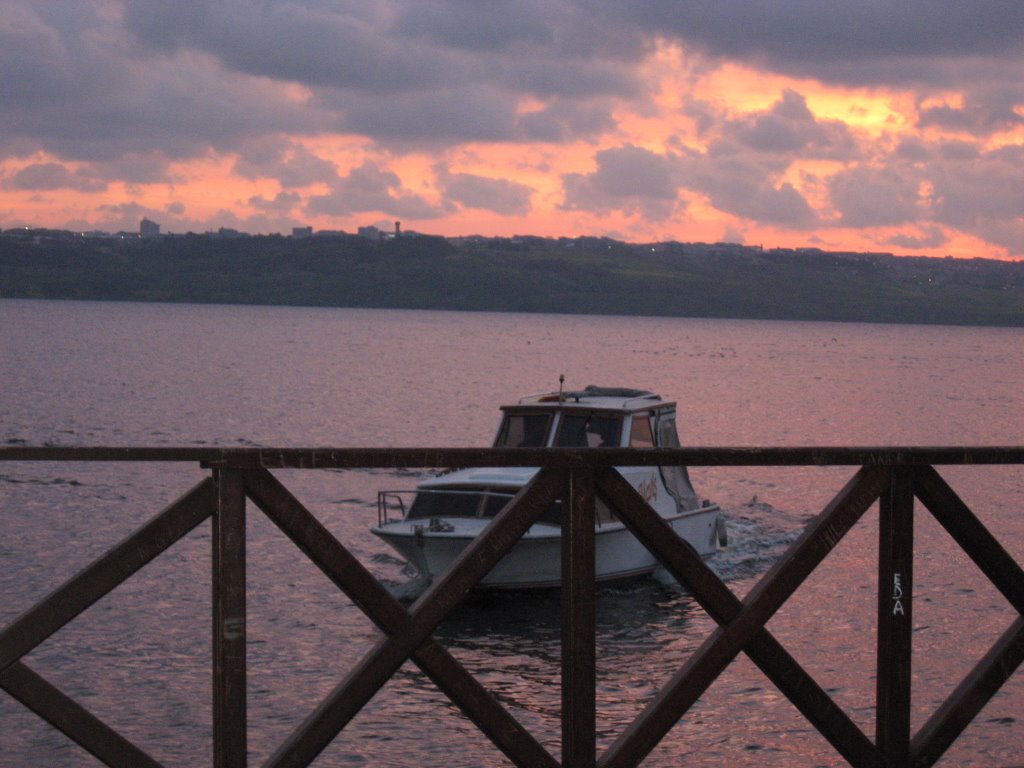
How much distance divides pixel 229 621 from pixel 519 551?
15.6 meters

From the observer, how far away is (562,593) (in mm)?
5410

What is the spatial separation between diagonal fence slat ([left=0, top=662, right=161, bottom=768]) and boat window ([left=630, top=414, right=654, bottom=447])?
62.5 ft

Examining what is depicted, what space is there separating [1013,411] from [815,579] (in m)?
64.5

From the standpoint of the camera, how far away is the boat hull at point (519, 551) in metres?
20.2

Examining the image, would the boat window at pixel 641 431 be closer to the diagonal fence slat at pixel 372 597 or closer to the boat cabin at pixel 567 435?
the boat cabin at pixel 567 435

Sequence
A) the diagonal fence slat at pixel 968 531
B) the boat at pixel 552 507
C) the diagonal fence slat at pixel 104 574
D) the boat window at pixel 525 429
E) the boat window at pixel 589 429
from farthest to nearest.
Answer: the boat window at pixel 525 429, the boat window at pixel 589 429, the boat at pixel 552 507, the diagonal fence slat at pixel 968 531, the diagonal fence slat at pixel 104 574

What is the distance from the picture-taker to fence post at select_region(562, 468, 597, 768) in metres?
5.35

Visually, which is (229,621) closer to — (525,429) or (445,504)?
(445,504)

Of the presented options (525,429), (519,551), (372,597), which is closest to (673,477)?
(525,429)

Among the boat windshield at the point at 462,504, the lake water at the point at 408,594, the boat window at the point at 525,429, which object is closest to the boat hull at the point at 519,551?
the boat windshield at the point at 462,504

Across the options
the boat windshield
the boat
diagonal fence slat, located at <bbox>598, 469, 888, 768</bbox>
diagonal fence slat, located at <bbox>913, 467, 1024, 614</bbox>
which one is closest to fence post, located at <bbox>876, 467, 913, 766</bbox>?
diagonal fence slat, located at <bbox>913, 467, 1024, 614</bbox>

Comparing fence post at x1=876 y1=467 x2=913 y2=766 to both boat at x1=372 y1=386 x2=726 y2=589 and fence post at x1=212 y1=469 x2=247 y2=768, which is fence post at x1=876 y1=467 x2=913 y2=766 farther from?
boat at x1=372 y1=386 x2=726 y2=589

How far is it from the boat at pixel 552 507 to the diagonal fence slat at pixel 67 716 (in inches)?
522

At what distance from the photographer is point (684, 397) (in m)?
90.6
